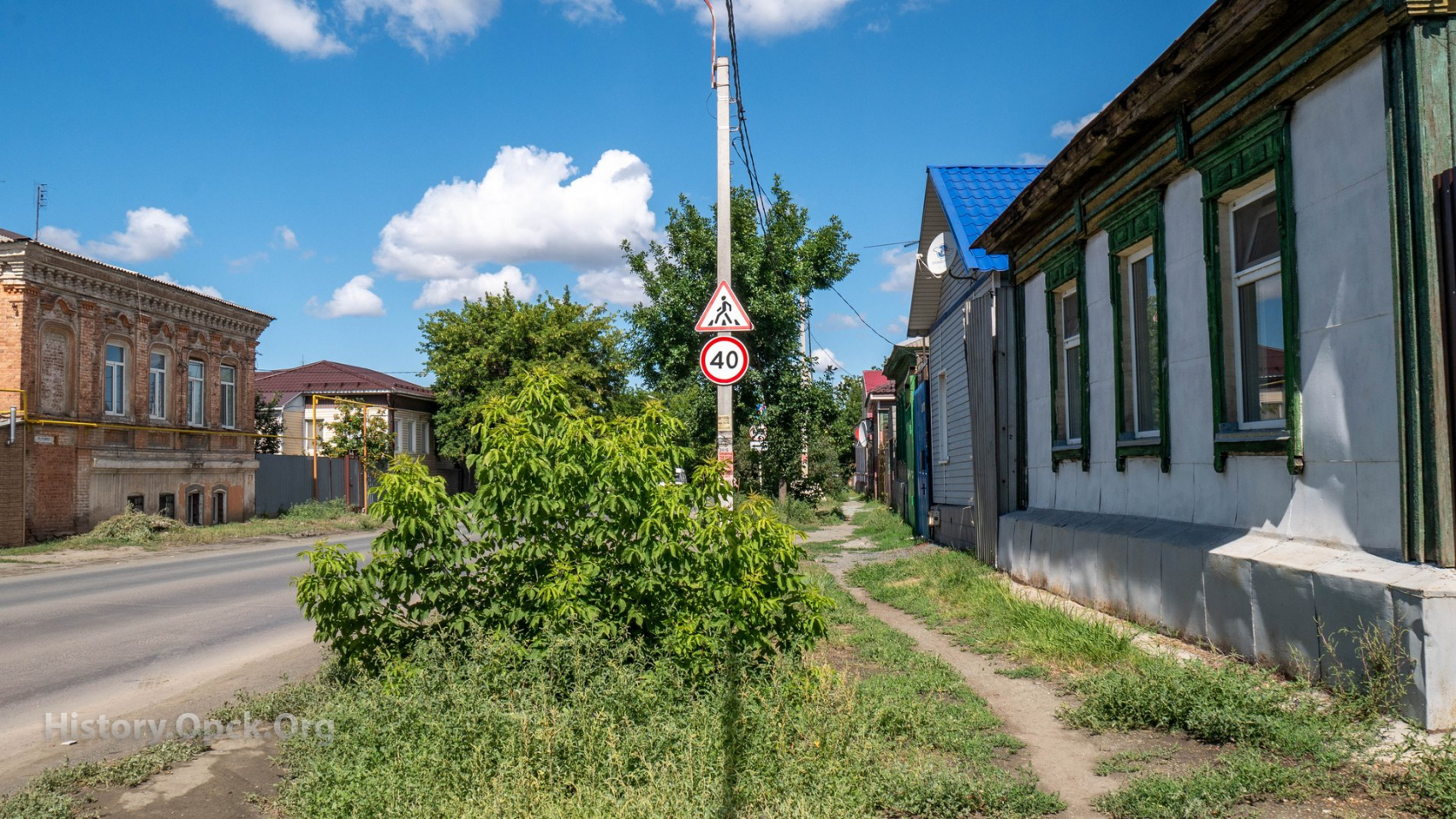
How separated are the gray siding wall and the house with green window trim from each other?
14.9 ft

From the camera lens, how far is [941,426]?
1711cm

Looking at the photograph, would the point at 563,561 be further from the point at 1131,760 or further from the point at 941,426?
the point at 941,426

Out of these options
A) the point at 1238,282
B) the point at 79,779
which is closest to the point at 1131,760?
the point at 1238,282

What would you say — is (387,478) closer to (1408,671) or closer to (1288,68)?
(1408,671)

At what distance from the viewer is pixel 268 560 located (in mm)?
18062

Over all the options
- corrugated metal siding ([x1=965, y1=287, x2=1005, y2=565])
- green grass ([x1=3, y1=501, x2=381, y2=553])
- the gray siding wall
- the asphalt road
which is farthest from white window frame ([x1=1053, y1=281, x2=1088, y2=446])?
green grass ([x1=3, y1=501, x2=381, y2=553])

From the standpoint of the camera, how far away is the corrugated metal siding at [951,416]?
14594 millimetres

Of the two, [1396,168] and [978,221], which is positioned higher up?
[978,221]

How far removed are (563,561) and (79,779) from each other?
2453 mm

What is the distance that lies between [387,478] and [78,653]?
193 inches

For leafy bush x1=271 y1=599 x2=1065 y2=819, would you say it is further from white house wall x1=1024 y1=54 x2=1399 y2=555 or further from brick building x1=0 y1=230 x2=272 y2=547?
brick building x1=0 y1=230 x2=272 y2=547

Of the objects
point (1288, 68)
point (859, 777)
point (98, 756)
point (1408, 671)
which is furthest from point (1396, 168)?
point (98, 756)

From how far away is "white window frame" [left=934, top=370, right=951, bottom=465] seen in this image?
1633cm

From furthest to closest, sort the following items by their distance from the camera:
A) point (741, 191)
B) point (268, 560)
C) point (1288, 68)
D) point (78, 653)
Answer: point (741, 191) < point (268, 560) < point (78, 653) < point (1288, 68)
